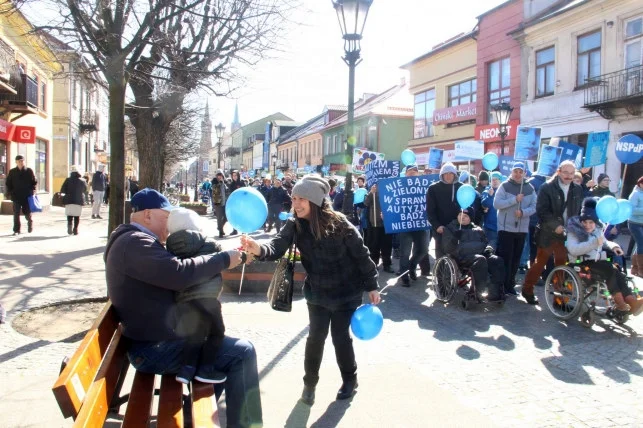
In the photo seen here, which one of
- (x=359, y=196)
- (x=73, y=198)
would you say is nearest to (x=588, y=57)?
(x=359, y=196)

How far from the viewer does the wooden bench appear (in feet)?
7.37

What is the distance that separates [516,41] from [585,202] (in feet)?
58.1

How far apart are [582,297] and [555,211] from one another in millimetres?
1319

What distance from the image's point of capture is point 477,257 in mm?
6875

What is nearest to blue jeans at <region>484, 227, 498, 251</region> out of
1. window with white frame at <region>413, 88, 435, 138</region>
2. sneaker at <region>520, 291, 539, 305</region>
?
sneaker at <region>520, 291, 539, 305</region>

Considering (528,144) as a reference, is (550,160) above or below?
below

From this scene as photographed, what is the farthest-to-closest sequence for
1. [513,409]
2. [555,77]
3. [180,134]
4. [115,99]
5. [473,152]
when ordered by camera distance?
[180,134] → [555,77] → [473,152] → [115,99] → [513,409]

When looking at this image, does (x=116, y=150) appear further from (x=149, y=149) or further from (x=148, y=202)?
(x=149, y=149)

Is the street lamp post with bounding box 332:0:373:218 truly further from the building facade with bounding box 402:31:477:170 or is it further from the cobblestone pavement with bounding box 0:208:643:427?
the building facade with bounding box 402:31:477:170

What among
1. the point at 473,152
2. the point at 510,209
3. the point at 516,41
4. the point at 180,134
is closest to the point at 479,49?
the point at 516,41

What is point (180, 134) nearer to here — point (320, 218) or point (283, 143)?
point (320, 218)

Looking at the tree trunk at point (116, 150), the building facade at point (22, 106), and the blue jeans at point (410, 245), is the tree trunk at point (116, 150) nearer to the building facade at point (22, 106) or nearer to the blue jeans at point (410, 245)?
the blue jeans at point (410, 245)

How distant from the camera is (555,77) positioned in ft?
66.5

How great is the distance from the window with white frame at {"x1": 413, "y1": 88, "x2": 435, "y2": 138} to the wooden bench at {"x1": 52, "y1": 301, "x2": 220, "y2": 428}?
26.9 metres
